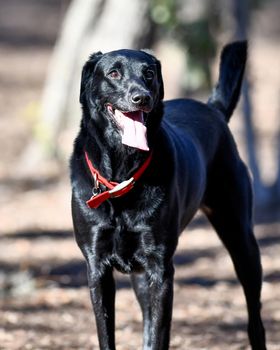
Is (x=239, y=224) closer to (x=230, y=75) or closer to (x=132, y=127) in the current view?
(x=230, y=75)

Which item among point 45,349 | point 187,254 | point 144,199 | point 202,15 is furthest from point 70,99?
point 144,199

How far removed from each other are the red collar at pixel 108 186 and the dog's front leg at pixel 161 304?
49 cm

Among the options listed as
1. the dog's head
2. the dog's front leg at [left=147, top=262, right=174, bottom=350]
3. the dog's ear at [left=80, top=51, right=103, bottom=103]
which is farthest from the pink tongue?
the dog's front leg at [left=147, top=262, right=174, bottom=350]

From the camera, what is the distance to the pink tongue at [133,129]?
4934mm

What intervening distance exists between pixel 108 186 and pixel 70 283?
3296 mm

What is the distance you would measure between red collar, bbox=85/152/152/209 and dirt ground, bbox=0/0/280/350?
1583 mm

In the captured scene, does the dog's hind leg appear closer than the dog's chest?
No

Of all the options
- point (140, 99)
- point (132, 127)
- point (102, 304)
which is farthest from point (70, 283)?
point (140, 99)

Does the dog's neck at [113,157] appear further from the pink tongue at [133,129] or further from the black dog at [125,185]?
the pink tongue at [133,129]

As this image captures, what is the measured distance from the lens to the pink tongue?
493 cm

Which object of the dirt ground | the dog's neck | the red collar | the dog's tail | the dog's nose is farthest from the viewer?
the dirt ground

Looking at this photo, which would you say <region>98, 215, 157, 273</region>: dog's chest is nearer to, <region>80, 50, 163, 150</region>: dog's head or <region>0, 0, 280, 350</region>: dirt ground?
<region>80, 50, 163, 150</region>: dog's head

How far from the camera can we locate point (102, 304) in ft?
17.1

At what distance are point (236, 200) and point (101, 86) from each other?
1.40 meters
